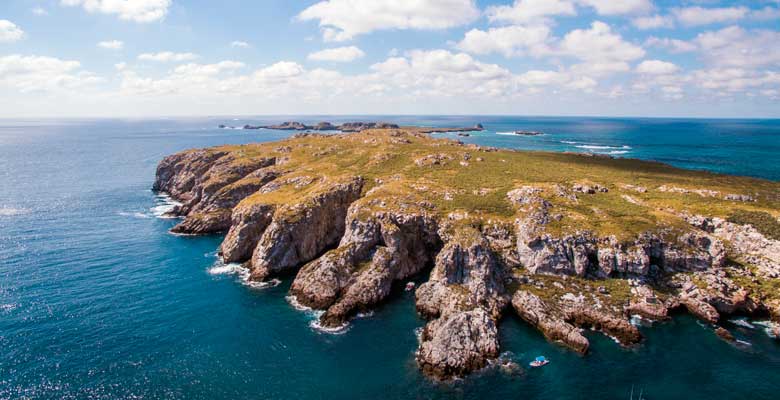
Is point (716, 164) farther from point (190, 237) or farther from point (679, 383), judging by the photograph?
point (190, 237)

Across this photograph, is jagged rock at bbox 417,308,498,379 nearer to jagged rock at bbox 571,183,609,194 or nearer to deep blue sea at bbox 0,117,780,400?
deep blue sea at bbox 0,117,780,400

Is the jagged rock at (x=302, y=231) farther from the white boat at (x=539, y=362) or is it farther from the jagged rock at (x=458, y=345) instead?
the white boat at (x=539, y=362)

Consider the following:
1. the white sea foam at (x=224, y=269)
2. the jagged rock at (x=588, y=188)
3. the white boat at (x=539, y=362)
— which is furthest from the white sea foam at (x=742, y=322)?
the white sea foam at (x=224, y=269)

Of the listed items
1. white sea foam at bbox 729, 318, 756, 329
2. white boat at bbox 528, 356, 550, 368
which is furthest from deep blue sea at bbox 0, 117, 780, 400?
white sea foam at bbox 729, 318, 756, 329

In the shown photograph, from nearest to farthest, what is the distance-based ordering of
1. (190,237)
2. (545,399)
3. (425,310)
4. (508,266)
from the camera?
(545,399) → (425,310) → (508,266) → (190,237)

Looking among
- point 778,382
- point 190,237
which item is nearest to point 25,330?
point 190,237
